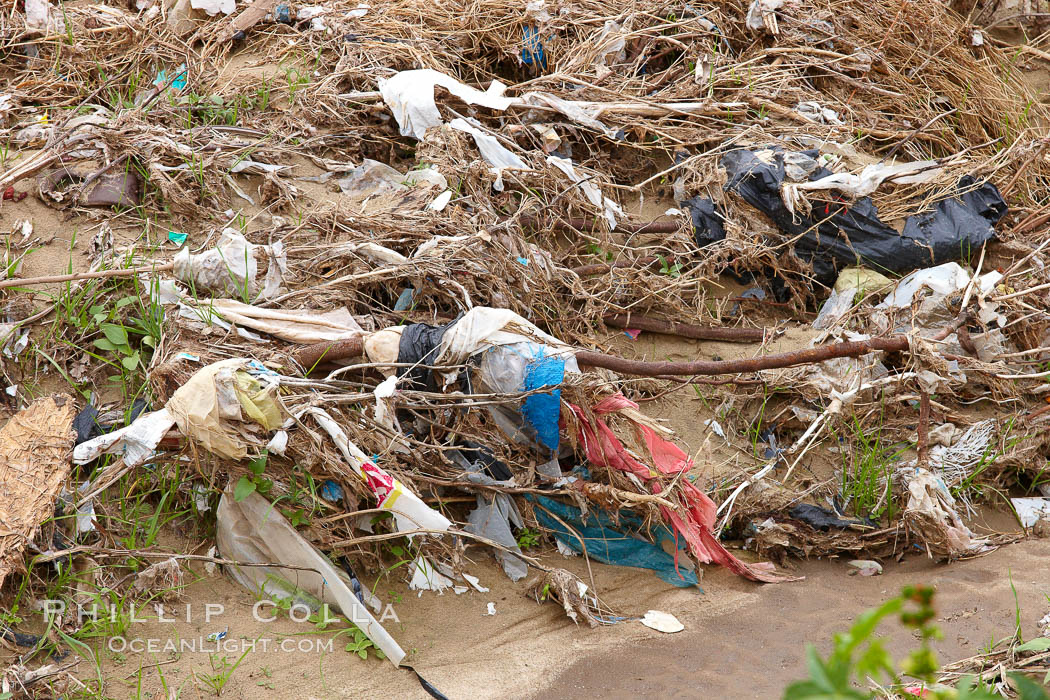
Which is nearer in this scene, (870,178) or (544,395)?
(544,395)

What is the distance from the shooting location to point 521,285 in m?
3.18

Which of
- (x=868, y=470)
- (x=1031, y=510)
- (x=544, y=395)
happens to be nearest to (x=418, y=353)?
(x=544, y=395)

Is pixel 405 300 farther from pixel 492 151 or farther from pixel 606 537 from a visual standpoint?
pixel 606 537

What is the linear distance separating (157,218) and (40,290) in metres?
0.55

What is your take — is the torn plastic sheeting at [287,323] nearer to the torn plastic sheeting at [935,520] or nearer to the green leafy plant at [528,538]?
the green leafy plant at [528,538]

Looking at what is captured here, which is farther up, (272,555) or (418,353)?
(418,353)

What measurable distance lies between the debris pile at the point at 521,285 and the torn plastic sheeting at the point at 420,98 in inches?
0.6

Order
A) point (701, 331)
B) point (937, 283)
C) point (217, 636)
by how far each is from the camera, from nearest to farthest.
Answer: point (217, 636) < point (937, 283) < point (701, 331)

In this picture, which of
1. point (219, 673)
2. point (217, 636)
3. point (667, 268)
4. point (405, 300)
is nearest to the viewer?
point (219, 673)

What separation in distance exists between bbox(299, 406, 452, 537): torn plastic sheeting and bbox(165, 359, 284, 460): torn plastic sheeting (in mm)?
123

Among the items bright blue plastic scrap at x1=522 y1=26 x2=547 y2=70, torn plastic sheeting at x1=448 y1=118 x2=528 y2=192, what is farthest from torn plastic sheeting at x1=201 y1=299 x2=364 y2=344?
bright blue plastic scrap at x1=522 y1=26 x2=547 y2=70

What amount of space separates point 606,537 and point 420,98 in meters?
2.16

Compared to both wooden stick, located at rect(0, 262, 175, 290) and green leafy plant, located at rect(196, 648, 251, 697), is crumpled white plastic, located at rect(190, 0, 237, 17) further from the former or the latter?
green leafy plant, located at rect(196, 648, 251, 697)

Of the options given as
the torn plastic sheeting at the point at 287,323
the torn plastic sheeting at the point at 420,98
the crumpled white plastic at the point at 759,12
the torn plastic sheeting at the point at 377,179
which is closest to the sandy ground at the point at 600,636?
the torn plastic sheeting at the point at 287,323
